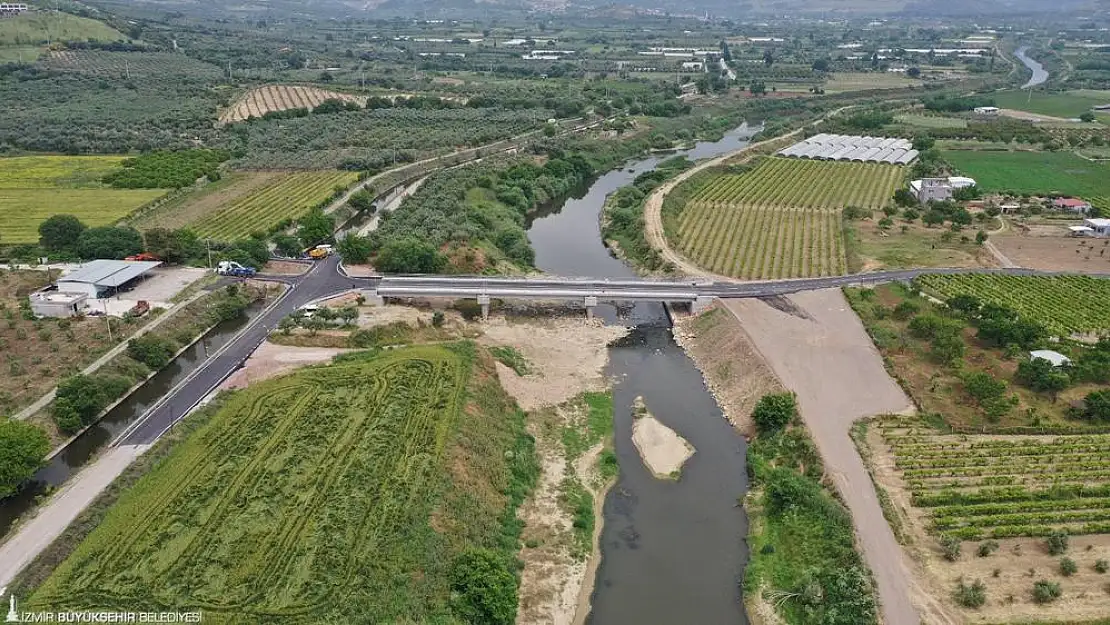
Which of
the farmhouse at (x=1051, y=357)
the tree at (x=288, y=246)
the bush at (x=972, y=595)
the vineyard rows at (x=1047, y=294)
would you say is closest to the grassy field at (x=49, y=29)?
the tree at (x=288, y=246)

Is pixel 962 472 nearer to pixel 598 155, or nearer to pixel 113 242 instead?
pixel 113 242

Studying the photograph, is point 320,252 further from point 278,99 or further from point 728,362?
point 278,99

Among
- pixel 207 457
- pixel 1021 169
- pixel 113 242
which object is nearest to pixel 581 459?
pixel 207 457

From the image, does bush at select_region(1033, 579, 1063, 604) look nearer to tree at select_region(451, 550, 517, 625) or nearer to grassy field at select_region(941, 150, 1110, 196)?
tree at select_region(451, 550, 517, 625)

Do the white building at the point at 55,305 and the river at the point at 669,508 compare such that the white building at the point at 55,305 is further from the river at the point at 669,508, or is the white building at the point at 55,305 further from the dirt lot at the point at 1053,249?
the dirt lot at the point at 1053,249

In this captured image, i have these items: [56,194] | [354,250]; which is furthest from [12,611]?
[56,194]

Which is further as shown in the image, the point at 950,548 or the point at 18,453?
the point at 18,453
